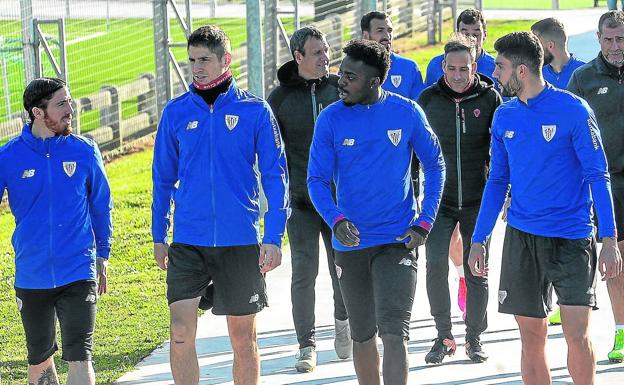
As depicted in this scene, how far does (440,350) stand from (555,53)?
2.40 meters

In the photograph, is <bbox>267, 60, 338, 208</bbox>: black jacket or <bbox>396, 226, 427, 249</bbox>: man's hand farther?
<bbox>267, 60, 338, 208</bbox>: black jacket

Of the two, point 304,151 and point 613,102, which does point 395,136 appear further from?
point 613,102

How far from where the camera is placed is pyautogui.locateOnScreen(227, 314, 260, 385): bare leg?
24.5 ft

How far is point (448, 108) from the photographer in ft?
29.1

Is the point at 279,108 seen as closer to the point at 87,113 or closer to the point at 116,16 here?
the point at 87,113

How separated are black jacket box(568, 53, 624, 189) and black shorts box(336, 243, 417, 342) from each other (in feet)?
6.67

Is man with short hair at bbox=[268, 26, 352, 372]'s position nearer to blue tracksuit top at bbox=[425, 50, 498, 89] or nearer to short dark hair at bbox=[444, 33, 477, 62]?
short dark hair at bbox=[444, 33, 477, 62]

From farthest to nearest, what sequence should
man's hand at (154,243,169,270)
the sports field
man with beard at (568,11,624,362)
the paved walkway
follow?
the sports field
man with beard at (568,11,624,362)
the paved walkway
man's hand at (154,243,169,270)

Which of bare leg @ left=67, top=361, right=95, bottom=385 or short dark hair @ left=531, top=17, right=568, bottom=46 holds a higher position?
short dark hair @ left=531, top=17, right=568, bottom=46

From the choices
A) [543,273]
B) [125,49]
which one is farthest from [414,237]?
[125,49]

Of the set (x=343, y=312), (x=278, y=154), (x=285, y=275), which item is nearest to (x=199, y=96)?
(x=278, y=154)

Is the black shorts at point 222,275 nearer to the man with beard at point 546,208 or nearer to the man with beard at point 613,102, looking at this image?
the man with beard at point 546,208

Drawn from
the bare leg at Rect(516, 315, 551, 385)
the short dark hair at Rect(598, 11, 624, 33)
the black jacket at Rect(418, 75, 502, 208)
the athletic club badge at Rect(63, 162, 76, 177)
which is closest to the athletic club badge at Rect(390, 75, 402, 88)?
the black jacket at Rect(418, 75, 502, 208)

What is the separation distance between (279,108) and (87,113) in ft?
32.9
